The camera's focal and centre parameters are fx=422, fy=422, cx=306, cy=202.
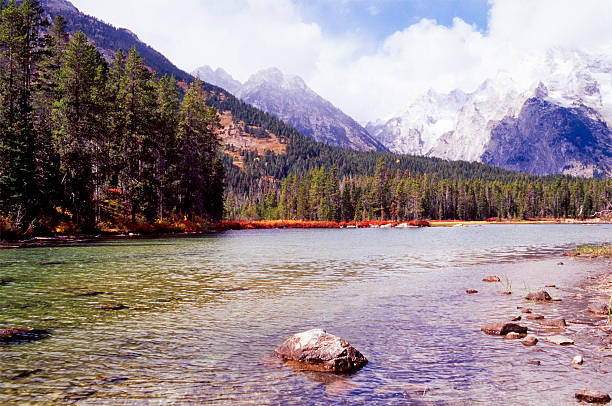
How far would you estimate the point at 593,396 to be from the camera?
807 centimetres

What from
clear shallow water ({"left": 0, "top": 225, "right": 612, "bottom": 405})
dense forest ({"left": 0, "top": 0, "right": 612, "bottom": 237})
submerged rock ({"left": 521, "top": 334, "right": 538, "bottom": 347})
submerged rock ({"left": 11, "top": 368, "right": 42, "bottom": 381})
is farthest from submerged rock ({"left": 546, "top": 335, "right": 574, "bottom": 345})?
dense forest ({"left": 0, "top": 0, "right": 612, "bottom": 237})

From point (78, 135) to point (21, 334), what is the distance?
48.8m

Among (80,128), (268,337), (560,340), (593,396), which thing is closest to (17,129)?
(80,128)

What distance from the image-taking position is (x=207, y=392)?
865 centimetres

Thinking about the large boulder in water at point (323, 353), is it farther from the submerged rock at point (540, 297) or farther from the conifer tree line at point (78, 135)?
the conifer tree line at point (78, 135)

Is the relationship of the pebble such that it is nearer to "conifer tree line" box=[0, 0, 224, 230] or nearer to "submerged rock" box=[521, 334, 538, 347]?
"submerged rock" box=[521, 334, 538, 347]

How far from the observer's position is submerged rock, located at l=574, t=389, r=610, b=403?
316 inches

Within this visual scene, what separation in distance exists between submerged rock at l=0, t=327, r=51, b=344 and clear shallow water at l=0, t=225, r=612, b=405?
420 mm

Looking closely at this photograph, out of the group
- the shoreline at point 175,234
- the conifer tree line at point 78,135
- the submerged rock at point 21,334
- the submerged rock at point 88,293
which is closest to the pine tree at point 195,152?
the conifer tree line at point 78,135

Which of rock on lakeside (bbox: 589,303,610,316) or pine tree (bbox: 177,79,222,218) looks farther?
pine tree (bbox: 177,79,222,218)

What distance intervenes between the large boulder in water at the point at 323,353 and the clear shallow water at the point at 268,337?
390 millimetres

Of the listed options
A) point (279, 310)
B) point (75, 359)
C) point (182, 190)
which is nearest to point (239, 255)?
point (279, 310)

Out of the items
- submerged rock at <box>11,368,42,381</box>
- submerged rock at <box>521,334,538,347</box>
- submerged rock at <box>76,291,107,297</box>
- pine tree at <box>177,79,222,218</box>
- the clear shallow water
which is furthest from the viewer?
pine tree at <box>177,79,222,218</box>

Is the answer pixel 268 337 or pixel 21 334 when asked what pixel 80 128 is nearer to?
pixel 21 334
